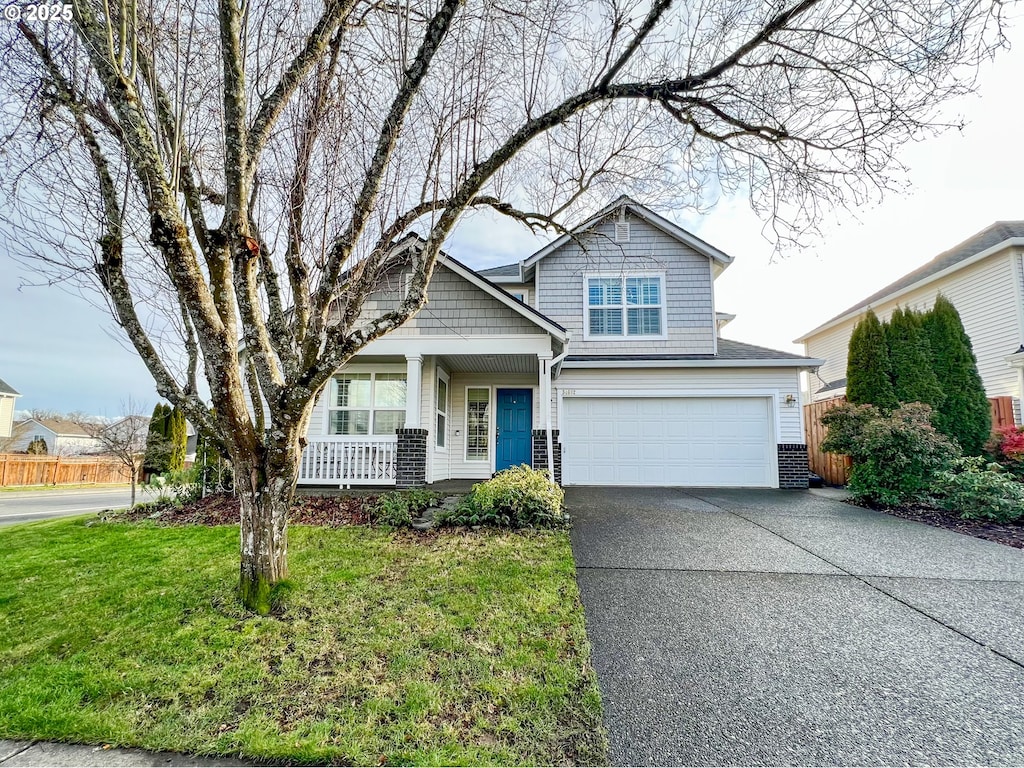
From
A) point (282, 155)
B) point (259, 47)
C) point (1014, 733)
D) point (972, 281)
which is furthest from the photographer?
point (972, 281)

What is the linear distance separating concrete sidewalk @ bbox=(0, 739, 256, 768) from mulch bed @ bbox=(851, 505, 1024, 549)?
27.0 feet

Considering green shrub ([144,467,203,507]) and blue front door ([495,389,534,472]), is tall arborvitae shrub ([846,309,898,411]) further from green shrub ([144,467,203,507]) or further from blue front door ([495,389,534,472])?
green shrub ([144,467,203,507])

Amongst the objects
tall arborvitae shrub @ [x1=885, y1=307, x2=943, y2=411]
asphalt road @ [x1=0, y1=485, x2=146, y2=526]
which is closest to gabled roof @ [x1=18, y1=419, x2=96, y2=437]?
asphalt road @ [x1=0, y1=485, x2=146, y2=526]

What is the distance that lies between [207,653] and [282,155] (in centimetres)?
426

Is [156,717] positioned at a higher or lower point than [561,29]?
lower

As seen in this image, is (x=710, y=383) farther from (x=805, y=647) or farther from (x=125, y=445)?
(x=125, y=445)

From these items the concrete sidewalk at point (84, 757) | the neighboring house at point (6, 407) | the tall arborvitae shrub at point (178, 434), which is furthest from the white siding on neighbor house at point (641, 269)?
the neighboring house at point (6, 407)

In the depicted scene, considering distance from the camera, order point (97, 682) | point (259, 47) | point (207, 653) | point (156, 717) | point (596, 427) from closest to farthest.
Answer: point (156, 717) → point (97, 682) → point (207, 653) → point (259, 47) → point (596, 427)

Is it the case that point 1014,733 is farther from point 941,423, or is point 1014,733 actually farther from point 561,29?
point 941,423

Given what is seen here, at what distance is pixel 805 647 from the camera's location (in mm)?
3174

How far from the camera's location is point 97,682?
2.89m

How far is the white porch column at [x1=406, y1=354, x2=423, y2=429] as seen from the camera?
8648mm

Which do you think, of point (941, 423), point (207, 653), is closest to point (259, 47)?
point (207, 653)

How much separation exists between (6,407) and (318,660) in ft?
139
